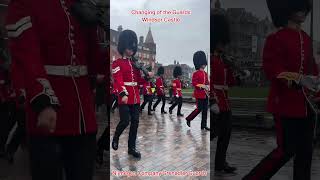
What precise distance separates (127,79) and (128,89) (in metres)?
0.07

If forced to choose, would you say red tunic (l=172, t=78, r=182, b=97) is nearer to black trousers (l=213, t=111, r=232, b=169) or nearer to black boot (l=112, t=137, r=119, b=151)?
black trousers (l=213, t=111, r=232, b=169)

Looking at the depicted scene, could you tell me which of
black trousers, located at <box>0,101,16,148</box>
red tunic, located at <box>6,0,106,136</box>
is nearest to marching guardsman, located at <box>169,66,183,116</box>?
red tunic, located at <box>6,0,106,136</box>

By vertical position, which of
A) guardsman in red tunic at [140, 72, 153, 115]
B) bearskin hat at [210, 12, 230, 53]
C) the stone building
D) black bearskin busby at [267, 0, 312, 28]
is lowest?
guardsman in red tunic at [140, 72, 153, 115]

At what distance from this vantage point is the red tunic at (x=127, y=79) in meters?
2.42

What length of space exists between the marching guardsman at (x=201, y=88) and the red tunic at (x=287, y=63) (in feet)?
1.03

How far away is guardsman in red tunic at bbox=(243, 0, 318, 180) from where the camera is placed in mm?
2160

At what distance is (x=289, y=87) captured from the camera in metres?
2.14

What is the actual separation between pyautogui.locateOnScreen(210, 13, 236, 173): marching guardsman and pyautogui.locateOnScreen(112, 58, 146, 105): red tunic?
0.41 m

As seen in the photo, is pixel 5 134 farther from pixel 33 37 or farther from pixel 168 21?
pixel 33 37

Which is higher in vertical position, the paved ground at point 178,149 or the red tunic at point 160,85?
the red tunic at point 160,85

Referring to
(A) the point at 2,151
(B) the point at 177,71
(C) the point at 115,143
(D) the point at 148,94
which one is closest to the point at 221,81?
(B) the point at 177,71

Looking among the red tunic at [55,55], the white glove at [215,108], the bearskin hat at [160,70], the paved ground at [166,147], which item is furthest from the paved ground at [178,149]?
Result: the red tunic at [55,55]

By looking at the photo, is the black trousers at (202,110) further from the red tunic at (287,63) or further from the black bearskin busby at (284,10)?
the black bearskin busby at (284,10)

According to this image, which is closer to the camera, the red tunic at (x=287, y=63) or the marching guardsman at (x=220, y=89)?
the red tunic at (x=287, y=63)
